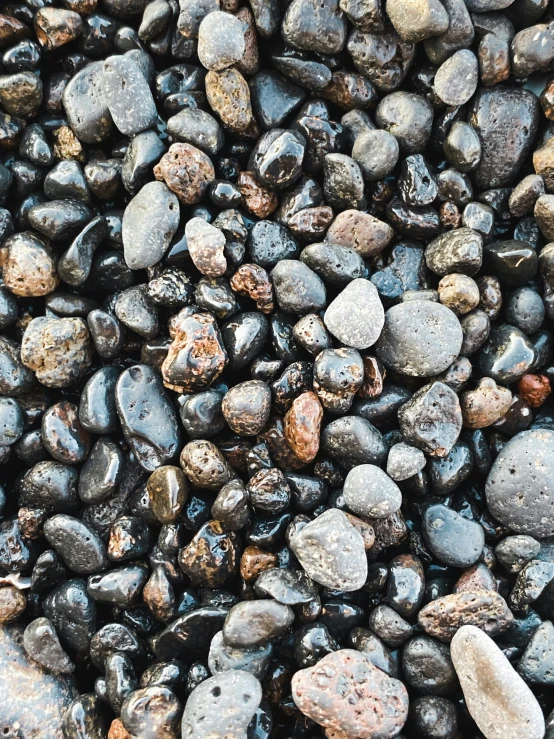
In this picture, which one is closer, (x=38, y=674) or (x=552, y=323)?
(x=38, y=674)

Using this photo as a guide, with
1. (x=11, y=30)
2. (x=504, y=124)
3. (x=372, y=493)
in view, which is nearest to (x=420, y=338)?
(x=372, y=493)

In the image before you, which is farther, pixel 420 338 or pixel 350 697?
pixel 420 338

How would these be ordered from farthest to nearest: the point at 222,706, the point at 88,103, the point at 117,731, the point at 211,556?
the point at 88,103, the point at 211,556, the point at 117,731, the point at 222,706

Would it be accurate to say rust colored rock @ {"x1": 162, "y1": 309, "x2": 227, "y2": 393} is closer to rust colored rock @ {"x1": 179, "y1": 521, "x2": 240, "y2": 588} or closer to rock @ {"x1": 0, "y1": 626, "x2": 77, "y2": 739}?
rust colored rock @ {"x1": 179, "y1": 521, "x2": 240, "y2": 588}

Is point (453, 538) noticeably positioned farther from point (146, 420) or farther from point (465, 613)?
point (146, 420)

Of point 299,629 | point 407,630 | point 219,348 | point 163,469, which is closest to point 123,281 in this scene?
point 219,348

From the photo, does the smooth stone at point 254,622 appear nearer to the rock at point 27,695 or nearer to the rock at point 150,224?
the rock at point 27,695

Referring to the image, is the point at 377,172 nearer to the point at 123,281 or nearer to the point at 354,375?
the point at 354,375
